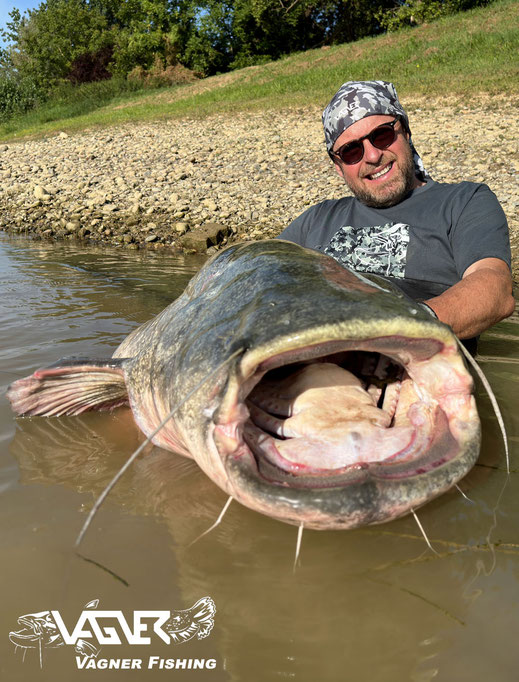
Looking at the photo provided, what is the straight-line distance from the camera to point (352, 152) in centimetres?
348

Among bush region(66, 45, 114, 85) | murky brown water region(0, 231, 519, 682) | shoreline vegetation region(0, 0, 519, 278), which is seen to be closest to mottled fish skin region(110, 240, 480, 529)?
murky brown water region(0, 231, 519, 682)

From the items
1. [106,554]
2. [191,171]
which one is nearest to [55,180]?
[191,171]

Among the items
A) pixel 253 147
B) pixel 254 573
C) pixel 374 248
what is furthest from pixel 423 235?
pixel 253 147

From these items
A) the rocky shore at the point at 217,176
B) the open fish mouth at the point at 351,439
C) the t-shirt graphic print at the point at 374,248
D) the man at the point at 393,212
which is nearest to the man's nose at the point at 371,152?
the man at the point at 393,212

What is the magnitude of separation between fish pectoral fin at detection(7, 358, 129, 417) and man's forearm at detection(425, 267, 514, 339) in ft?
4.47

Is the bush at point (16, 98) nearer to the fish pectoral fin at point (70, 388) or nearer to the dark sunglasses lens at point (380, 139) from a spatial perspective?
the dark sunglasses lens at point (380, 139)

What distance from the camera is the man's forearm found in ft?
7.51

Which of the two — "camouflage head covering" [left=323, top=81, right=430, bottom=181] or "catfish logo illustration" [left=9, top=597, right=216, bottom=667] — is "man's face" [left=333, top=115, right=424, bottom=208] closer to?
"camouflage head covering" [left=323, top=81, right=430, bottom=181]

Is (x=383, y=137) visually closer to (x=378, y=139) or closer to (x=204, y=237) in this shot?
(x=378, y=139)

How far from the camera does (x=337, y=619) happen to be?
1.35 m

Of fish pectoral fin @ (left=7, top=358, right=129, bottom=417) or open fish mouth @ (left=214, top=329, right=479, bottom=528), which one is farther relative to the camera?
fish pectoral fin @ (left=7, top=358, right=129, bottom=417)

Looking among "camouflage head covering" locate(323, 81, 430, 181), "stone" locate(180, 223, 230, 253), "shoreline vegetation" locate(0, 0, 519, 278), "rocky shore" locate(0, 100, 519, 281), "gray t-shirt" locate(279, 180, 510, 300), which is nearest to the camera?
"gray t-shirt" locate(279, 180, 510, 300)

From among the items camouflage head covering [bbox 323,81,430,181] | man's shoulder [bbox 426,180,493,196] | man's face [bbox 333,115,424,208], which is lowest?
man's shoulder [bbox 426,180,493,196]

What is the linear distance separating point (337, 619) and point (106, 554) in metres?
0.67
